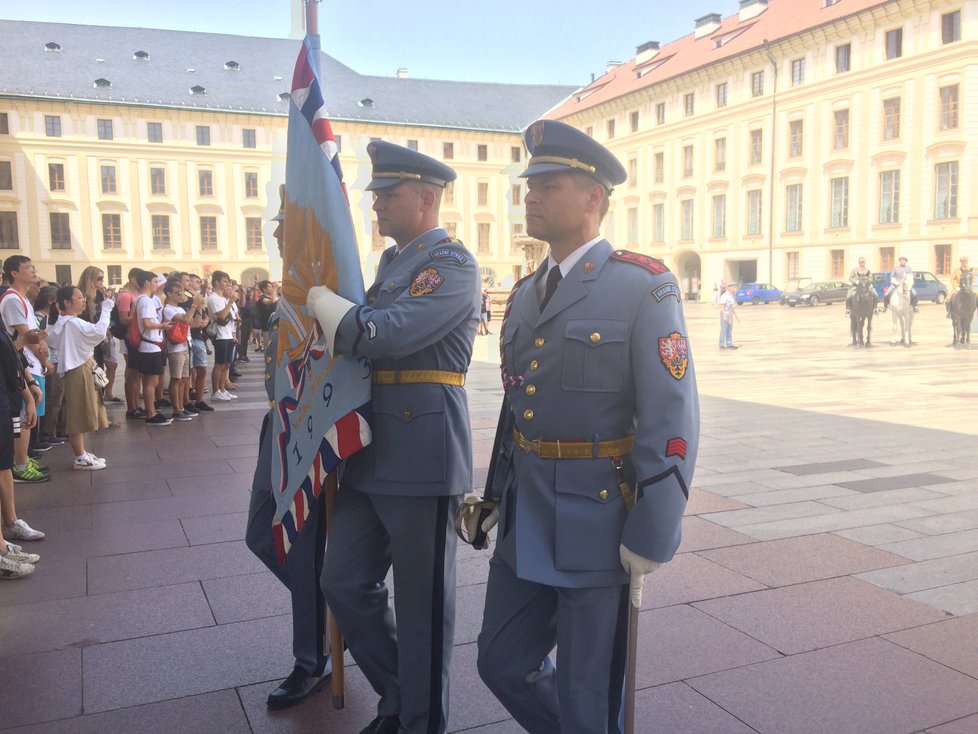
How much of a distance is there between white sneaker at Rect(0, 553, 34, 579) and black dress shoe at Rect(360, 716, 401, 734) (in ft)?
8.35

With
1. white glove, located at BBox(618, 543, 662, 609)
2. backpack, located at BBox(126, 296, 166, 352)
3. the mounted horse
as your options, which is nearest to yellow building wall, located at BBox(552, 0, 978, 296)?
the mounted horse

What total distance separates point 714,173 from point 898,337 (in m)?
33.3

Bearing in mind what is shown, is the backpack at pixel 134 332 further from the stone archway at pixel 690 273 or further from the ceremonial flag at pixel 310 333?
the stone archway at pixel 690 273

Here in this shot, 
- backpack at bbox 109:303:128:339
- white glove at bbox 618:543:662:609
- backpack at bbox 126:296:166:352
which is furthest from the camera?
backpack at bbox 109:303:128:339

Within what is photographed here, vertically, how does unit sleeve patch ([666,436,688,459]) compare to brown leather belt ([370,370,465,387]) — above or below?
below

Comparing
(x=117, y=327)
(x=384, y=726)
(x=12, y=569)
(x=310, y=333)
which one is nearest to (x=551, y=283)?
(x=310, y=333)

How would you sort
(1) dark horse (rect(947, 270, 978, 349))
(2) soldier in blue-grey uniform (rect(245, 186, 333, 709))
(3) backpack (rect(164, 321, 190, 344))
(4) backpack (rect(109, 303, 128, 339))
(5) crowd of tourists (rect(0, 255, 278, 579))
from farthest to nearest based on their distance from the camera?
(1) dark horse (rect(947, 270, 978, 349)) → (3) backpack (rect(164, 321, 190, 344)) → (4) backpack (rect(109, 303, 128, 339)) → (5) crowd of tourists (rect(0, 255, 278, 579)) → (2) soldier in blue-grey uniform (rect(245, 186, 333, 709))

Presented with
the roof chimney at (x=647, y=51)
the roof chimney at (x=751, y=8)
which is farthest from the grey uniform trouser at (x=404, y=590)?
the roof chimney at (x=647, y=51)

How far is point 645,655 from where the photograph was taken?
349 cm

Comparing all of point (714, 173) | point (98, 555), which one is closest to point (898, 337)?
point (98, 555)

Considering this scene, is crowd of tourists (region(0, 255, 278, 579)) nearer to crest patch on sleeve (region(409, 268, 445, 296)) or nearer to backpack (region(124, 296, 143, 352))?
backpack (region(124, 296, 143, 352))

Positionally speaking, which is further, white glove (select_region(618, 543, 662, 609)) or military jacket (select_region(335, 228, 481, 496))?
military jacket (select_region(335, 228, 481, 496))

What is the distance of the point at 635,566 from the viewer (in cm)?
219

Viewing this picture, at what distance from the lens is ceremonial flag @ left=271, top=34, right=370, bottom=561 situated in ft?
8.95
